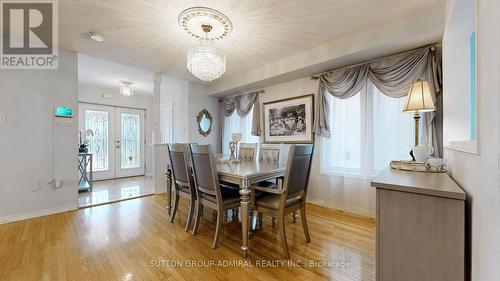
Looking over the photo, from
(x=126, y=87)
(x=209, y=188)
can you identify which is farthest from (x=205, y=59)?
(x=126, y=87)

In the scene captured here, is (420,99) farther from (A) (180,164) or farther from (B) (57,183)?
(B) (57,183)

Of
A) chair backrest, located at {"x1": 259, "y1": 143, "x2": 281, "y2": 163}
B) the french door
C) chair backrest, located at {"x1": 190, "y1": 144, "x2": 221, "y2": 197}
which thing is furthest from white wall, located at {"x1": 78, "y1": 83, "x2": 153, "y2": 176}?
chair backrest, located at {"x1": 190, "y1": 144, "x2": 221, "y2": 197}

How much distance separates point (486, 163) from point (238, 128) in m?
4.25

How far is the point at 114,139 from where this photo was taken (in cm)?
561

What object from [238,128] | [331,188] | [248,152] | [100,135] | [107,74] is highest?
[107,74]

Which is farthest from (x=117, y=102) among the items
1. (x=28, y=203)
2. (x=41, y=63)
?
(x=28, y=203)

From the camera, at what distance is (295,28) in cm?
247

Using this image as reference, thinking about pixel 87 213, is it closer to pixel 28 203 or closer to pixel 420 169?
pixel 28 203

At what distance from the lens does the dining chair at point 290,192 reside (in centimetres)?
188

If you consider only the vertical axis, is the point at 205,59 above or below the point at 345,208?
above

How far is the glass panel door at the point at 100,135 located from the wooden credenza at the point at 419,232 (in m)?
6.20

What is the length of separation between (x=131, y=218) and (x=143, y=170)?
3.69 metres

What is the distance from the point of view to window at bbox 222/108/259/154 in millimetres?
4609

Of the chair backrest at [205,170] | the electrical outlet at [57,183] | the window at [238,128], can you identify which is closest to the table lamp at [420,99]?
the chair backrest at [205,170]
